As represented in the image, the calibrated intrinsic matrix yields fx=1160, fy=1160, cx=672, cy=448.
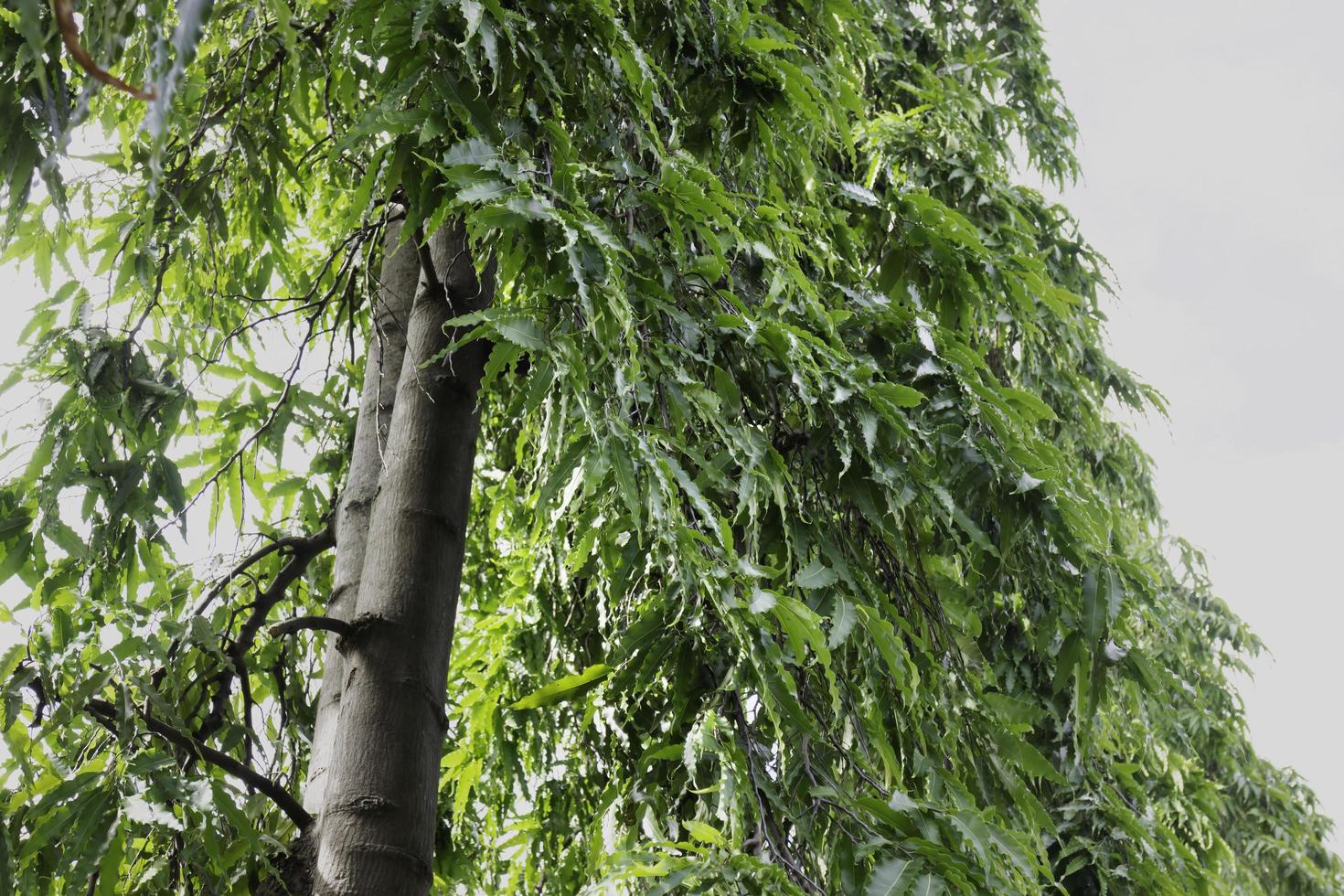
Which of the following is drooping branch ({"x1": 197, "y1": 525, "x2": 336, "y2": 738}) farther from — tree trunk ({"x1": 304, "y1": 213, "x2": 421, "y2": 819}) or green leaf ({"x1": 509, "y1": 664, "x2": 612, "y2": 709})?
green leaf ({"x1": 509, "y1": 664, "x2": 612, "y2": 709})

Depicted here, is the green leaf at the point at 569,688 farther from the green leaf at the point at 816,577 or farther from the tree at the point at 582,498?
the green leaf at the point at 816,577

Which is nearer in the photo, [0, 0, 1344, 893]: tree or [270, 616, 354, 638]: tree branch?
[0, 0, 1344, 893]: tree

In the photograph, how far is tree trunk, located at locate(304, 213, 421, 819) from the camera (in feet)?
4.64

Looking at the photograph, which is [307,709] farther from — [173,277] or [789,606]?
[789,606]

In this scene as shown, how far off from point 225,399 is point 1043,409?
4.80 feet

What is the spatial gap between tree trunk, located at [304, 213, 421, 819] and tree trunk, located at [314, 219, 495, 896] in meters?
0.09

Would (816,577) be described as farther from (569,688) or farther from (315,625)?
(315,625)

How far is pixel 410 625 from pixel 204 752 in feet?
0.83

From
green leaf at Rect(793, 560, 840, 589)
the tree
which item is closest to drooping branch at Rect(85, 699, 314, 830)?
the tree

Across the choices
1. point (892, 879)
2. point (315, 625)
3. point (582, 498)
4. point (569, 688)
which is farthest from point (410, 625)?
point (892, 879)

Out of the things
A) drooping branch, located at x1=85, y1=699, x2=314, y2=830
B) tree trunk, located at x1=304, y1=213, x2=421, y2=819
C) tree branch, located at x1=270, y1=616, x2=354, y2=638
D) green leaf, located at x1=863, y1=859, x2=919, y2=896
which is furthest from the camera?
tree trunk, located at x1=304, y1=213, x2=421, y2=819

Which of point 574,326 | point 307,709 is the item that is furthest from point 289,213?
point 574,326

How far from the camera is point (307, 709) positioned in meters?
1.87

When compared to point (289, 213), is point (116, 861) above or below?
below
